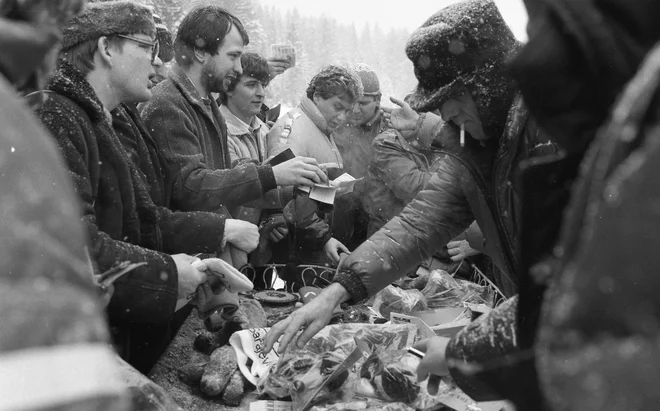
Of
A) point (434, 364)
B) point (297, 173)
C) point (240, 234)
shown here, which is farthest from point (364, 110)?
point (434, 364)

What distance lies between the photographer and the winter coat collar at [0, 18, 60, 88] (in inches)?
27.2

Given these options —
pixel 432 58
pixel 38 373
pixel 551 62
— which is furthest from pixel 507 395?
pixel 432 58

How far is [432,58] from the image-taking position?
2320mm

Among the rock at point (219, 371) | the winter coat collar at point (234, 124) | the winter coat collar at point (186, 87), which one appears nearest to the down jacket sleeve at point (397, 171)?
the winter coat collar at point (234, 124)

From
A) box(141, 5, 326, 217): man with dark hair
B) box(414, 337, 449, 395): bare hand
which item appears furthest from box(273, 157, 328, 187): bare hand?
box(414, 337, 449, 395): bare hand

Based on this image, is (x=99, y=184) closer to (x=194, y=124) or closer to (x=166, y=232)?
(x=166, y=232)

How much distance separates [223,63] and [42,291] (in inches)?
129

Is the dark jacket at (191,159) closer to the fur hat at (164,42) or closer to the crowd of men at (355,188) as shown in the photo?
the crowd of men at (355,188)

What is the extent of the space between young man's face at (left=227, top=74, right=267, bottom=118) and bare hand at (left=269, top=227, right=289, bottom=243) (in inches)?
42.3

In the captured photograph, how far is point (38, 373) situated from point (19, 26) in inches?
14.9

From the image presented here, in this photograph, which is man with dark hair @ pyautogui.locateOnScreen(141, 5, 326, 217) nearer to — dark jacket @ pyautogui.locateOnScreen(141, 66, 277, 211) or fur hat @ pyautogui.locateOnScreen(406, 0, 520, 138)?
dark jacket @ pyautogui.locateOnScreen(141, 66, 277, 211)

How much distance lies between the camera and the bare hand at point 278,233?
412cm

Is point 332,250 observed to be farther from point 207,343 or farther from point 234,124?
point 207,343

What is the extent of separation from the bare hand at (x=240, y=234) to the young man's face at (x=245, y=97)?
1.91 meters
